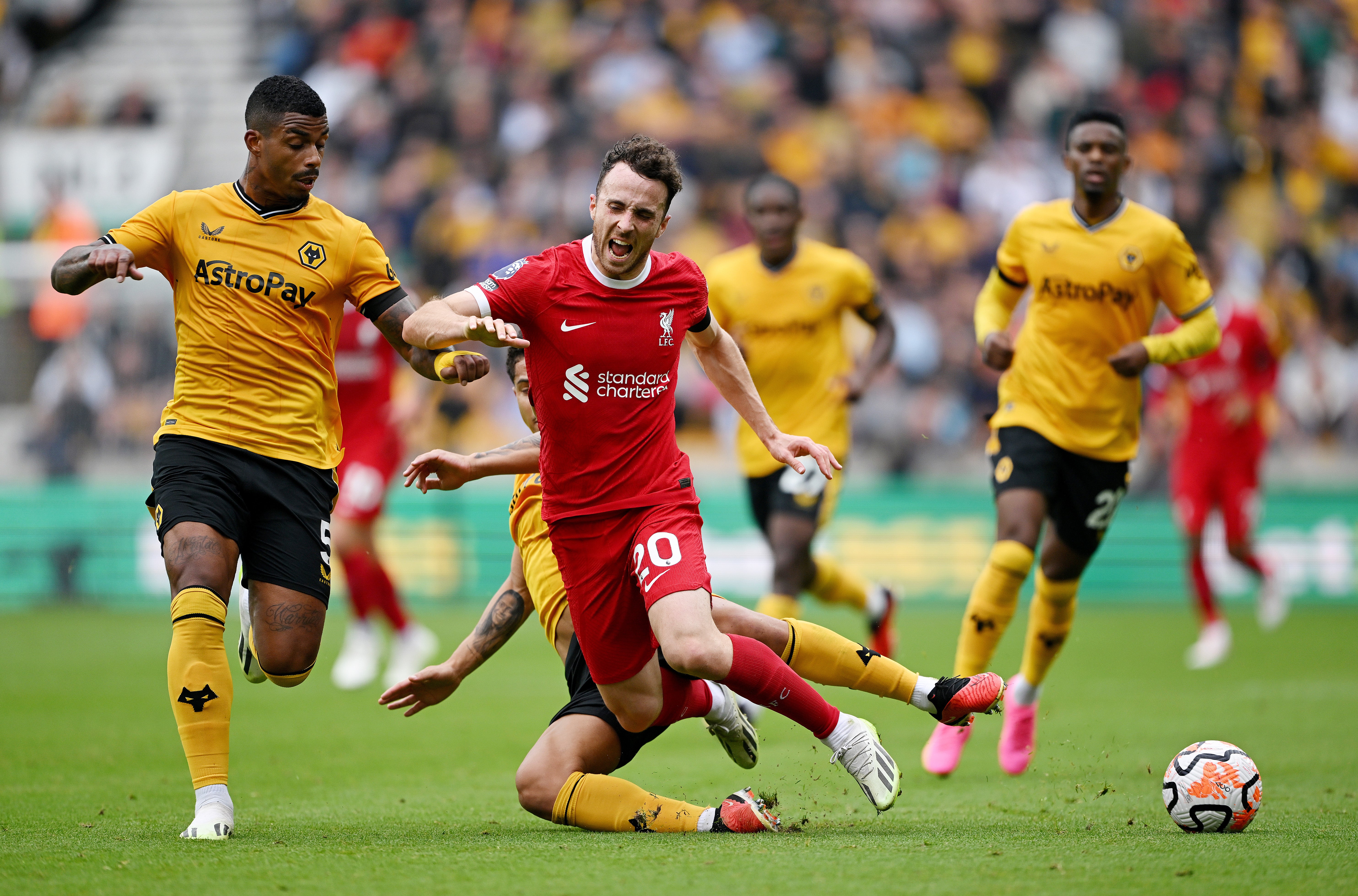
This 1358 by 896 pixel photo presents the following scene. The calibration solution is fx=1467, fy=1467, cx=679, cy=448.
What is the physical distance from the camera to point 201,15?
23.4m

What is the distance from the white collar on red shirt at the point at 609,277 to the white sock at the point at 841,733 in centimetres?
183

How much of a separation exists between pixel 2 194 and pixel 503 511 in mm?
8243

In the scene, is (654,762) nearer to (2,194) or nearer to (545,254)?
(545,254)

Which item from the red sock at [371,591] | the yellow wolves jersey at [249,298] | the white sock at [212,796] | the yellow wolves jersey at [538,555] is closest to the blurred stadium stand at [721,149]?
the red sock at [371,591]

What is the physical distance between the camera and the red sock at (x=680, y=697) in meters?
5.68

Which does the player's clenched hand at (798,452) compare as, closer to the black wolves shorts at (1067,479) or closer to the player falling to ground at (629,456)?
the player falling to ground at (629,456)

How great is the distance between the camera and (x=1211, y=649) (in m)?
12.5

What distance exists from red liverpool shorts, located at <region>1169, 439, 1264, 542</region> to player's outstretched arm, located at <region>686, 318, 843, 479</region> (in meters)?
8.69

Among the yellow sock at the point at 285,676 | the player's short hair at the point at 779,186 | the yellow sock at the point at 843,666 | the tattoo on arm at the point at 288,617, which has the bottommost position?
the yellow sock at the point at 285,676

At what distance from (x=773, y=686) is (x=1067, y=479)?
284cm

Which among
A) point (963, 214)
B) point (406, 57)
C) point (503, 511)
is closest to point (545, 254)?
point (503, 511)

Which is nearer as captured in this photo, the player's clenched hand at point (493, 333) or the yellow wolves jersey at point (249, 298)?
the player's clenched hand at point (493, 333)

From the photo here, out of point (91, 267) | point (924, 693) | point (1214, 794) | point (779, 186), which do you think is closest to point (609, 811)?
point (924, 693)

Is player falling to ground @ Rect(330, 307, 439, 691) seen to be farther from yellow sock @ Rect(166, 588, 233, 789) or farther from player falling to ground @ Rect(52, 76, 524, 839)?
yellow sock @ Rect(166, 588, 233, 789)
